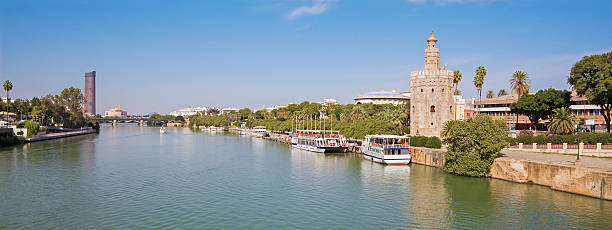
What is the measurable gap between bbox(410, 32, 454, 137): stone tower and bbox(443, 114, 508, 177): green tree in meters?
20.2

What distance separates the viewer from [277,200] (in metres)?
37.5

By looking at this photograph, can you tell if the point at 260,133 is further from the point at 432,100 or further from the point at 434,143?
the point at 434,143

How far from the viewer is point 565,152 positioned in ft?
160

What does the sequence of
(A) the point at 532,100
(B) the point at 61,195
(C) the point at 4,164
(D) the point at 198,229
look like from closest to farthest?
(D) the point at 198,229, (B) the point at 61,195, (C) the point at 4,164, (A) the point at 532,100

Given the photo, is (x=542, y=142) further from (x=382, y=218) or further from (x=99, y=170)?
(x=99, y=170)

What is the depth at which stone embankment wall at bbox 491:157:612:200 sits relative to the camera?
34.0 m

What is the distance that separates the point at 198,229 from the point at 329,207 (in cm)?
1142

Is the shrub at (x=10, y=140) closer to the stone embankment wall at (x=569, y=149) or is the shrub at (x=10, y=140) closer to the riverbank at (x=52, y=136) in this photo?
the riverbank at (x=52, y=136)

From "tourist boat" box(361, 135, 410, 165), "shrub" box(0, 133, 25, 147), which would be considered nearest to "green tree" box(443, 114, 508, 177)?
"tourist boat" box(361, 135, 410, 165)

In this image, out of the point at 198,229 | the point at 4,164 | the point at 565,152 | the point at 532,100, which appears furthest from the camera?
the point at 532,100

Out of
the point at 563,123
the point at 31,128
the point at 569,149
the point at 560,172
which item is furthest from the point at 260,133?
the point at 560,172

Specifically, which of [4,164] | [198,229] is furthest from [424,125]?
[4,164]

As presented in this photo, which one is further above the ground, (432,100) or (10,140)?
(432,100)

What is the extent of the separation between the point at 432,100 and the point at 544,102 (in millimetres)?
19917
